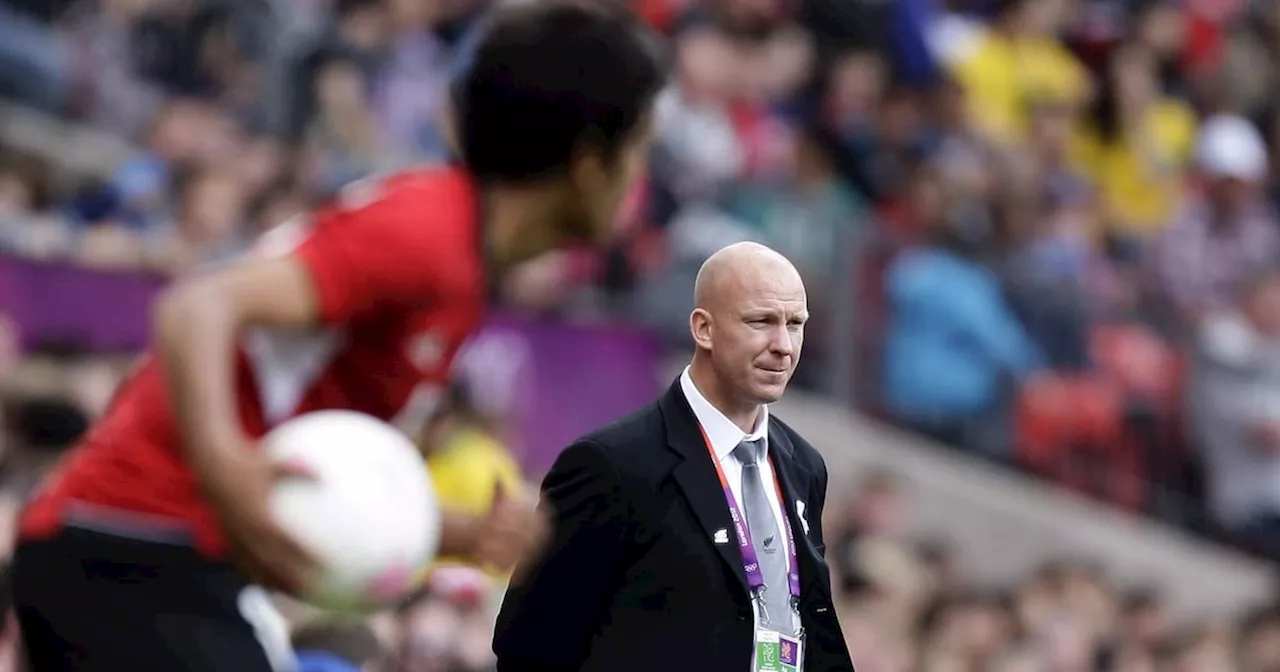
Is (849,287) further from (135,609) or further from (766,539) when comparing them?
(135,609)

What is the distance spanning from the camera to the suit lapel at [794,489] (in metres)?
4.14

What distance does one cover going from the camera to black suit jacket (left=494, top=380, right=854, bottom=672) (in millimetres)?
4039

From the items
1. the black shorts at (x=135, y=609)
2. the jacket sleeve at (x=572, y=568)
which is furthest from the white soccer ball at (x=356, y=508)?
the jacket sleeve at (x=572, y=568)

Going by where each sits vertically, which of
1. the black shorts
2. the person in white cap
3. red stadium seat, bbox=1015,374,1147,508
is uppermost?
the person in white cap

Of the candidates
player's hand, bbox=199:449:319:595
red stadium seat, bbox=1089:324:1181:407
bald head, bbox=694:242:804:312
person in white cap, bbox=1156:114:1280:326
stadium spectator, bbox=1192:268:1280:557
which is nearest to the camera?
player's hand, bbox=199:449:319:595

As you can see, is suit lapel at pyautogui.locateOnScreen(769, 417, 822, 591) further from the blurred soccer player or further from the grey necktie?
the blurred soccer player

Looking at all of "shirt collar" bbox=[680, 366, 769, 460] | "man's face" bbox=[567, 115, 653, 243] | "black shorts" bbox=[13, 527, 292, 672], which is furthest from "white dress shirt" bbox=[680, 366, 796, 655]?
"black shorts" bbox=[13, 527, 292, 672]

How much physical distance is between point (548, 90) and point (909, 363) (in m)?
8.08

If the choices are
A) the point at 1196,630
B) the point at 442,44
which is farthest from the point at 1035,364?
the point at 442,44

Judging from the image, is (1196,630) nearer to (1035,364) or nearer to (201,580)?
(1035,364)

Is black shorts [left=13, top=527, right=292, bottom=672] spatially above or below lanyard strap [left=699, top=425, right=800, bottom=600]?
below

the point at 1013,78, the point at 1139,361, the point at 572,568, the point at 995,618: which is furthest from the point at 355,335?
the point at 1013,78

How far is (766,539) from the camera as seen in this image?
4137mm

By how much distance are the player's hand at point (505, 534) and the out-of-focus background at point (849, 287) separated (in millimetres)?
4401
